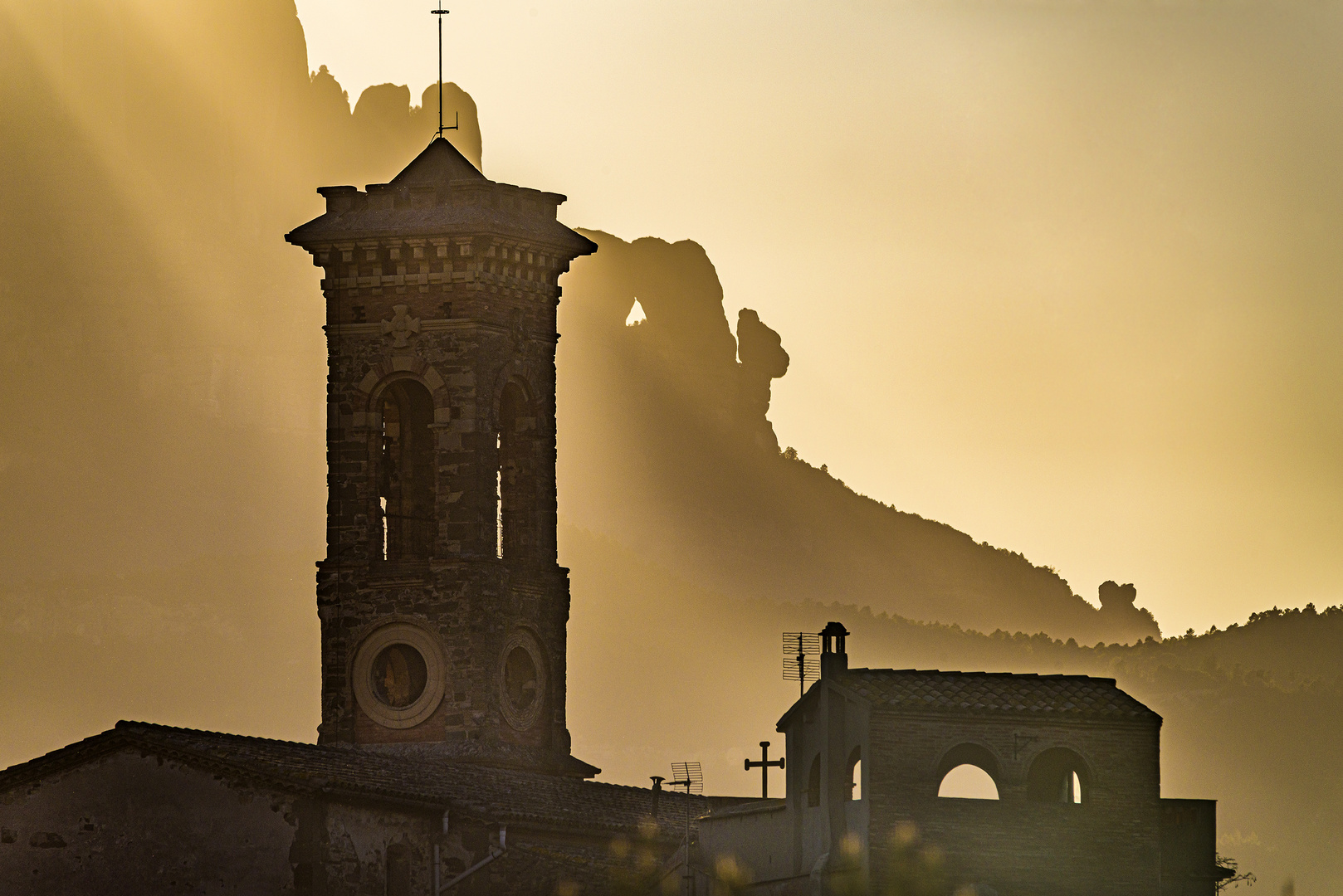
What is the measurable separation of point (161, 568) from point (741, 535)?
36.8 metres

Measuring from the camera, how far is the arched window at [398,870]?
1900 inches

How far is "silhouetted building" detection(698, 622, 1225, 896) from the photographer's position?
46344 mm

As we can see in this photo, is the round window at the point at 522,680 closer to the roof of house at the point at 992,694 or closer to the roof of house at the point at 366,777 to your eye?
the roof of house at the point at 366,777

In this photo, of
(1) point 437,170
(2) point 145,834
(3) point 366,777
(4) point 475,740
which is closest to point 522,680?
(4) point 475,740

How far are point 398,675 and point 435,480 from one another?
415 cm

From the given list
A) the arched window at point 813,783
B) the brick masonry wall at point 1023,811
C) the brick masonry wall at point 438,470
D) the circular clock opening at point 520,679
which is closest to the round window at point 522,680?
the circular clock opening at point 520,679

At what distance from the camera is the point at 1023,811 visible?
46688 mm

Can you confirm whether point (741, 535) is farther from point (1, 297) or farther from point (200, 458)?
point (1, 297)

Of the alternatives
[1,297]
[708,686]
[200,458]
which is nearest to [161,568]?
[200,458]

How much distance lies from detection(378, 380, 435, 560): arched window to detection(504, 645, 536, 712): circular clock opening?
3021 millimetres

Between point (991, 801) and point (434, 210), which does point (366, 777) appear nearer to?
point (991, 801)

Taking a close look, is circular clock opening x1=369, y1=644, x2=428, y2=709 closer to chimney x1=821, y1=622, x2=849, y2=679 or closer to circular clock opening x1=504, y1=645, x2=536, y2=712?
circular clock opening x1=504, y1=645, x2=536, y2=712

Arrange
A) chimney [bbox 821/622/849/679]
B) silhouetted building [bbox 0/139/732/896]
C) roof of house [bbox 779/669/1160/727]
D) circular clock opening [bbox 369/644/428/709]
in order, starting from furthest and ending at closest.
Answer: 1. circular clock opening [bbox 369/644/428/709]
2. silhouetted building [bbox 0/139/732/896]
3. chimney [bbox 821/622/849/679]
4. roof of house [bbox 779/669/1160/727]

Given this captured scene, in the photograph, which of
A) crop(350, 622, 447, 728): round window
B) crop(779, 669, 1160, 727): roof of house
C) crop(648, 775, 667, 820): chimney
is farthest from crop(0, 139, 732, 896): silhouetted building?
crop(779, 669, 1160, 727): roof of house
